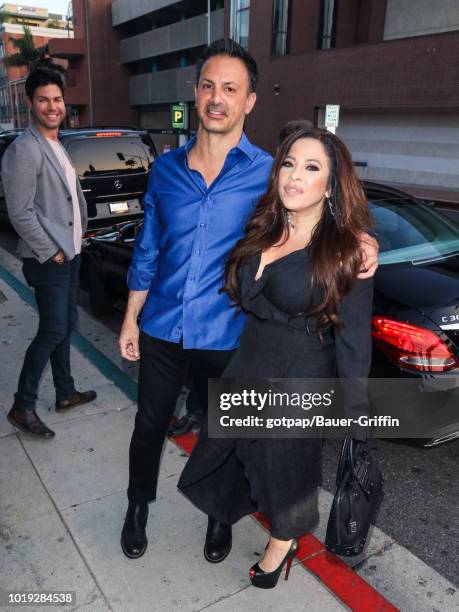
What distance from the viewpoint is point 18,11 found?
266ft

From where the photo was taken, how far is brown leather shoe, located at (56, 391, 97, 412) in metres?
3.74

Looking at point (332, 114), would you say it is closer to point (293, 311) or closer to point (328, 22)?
point (293, 311)

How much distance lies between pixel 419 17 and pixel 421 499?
24826 millimetres

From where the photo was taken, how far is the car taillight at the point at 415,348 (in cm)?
278

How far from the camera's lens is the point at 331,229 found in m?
2.01

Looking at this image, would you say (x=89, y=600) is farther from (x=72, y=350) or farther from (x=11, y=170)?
(x=72, y=350)

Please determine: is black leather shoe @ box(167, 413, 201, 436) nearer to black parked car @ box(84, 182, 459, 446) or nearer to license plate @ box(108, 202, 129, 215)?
black parked car @ box(84, 182, 459, 446)

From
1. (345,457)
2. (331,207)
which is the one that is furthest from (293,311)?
(345,457)

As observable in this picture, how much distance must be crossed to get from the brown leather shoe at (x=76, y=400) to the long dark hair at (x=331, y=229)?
216 cm

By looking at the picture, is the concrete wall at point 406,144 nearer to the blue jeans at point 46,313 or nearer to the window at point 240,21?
the window at point 240,21

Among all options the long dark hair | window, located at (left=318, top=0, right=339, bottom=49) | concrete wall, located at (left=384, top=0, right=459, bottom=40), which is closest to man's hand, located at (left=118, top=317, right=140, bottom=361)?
the long dark hair

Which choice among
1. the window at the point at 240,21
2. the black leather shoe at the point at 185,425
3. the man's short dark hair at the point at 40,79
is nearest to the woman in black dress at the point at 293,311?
the black leather shoe at the point at 185,425

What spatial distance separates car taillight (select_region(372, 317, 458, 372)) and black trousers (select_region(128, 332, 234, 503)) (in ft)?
3.31

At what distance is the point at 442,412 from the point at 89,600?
1.90 meters
